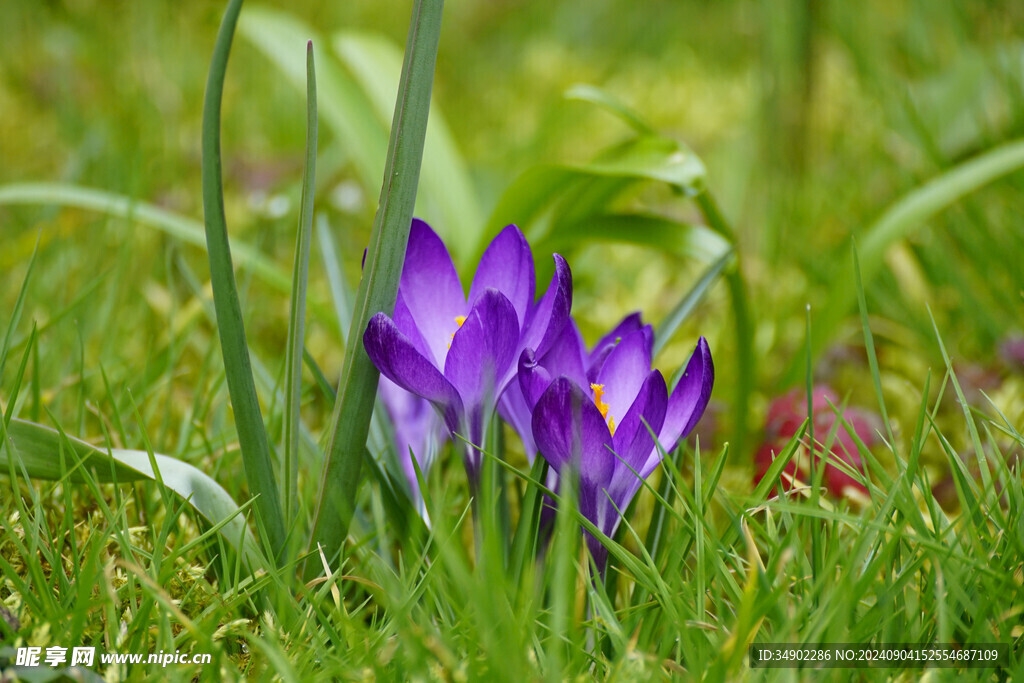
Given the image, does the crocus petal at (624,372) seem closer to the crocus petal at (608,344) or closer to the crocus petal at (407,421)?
the crocus petal at (608,344)

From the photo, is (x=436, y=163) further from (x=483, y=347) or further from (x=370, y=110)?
(x=483, y=347)

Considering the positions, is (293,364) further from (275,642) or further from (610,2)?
(610,2)

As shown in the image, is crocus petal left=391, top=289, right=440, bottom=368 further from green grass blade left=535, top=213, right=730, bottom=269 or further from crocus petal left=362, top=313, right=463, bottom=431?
green grass blade left=535, top=213, right=730, bottom=269

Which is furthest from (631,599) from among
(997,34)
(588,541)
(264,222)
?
(997,34)

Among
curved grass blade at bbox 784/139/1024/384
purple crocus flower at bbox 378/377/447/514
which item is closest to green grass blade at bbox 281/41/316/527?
purple crocus flower at bbox 378/377/447/514

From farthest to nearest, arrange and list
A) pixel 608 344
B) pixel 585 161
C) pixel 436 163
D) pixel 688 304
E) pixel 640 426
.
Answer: pixel 585 161
pixel 436 163
pixel 688 304
pixel 608 344
pixel 640 426

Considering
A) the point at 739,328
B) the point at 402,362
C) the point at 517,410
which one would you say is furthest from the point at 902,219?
the point at 402,362
